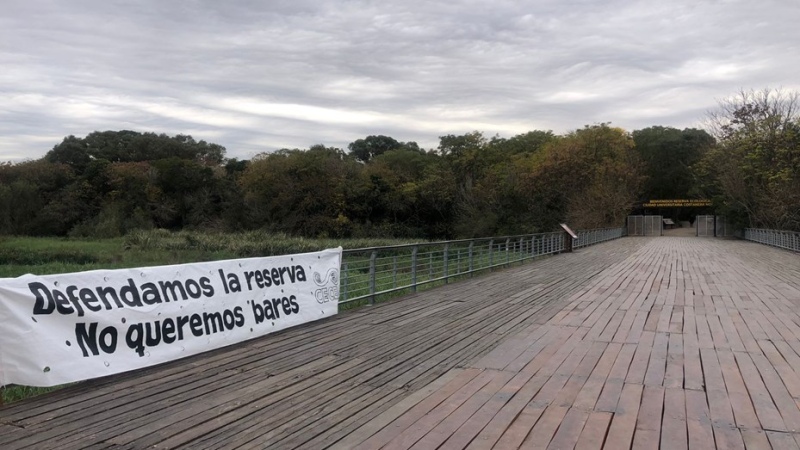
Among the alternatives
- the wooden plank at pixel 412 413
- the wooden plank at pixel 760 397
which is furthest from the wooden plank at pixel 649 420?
the wooden plank at pixel 412 413

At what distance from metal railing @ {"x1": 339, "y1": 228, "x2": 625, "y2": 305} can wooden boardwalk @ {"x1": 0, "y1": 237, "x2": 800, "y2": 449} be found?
86 centimetres

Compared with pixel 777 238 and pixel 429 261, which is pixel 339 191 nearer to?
pixel 777 238

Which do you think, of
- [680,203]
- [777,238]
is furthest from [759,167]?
[680,203]

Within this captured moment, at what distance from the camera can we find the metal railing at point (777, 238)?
950 inches

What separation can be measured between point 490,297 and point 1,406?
24.0 ft

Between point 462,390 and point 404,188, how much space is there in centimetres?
4422

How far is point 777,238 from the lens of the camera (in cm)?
2858

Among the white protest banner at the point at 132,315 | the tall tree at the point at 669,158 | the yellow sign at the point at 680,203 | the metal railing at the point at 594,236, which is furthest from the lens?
the tall tree at the point at 669,158

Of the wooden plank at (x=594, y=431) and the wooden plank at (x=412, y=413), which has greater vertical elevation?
the wooden plank at (x=594, y=431)

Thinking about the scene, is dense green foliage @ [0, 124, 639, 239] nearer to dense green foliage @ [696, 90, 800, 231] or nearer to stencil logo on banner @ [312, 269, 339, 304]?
dense green foliage @ [696, 90, 800, 231]

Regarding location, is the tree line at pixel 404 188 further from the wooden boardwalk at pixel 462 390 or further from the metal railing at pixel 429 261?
the wooden boardwalk at pixel 462 390

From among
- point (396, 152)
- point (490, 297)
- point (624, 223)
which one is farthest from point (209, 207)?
point (490, 297)

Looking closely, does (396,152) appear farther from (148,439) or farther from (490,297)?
(148,439)

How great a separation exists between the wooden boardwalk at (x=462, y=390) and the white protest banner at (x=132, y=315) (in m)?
0.19
